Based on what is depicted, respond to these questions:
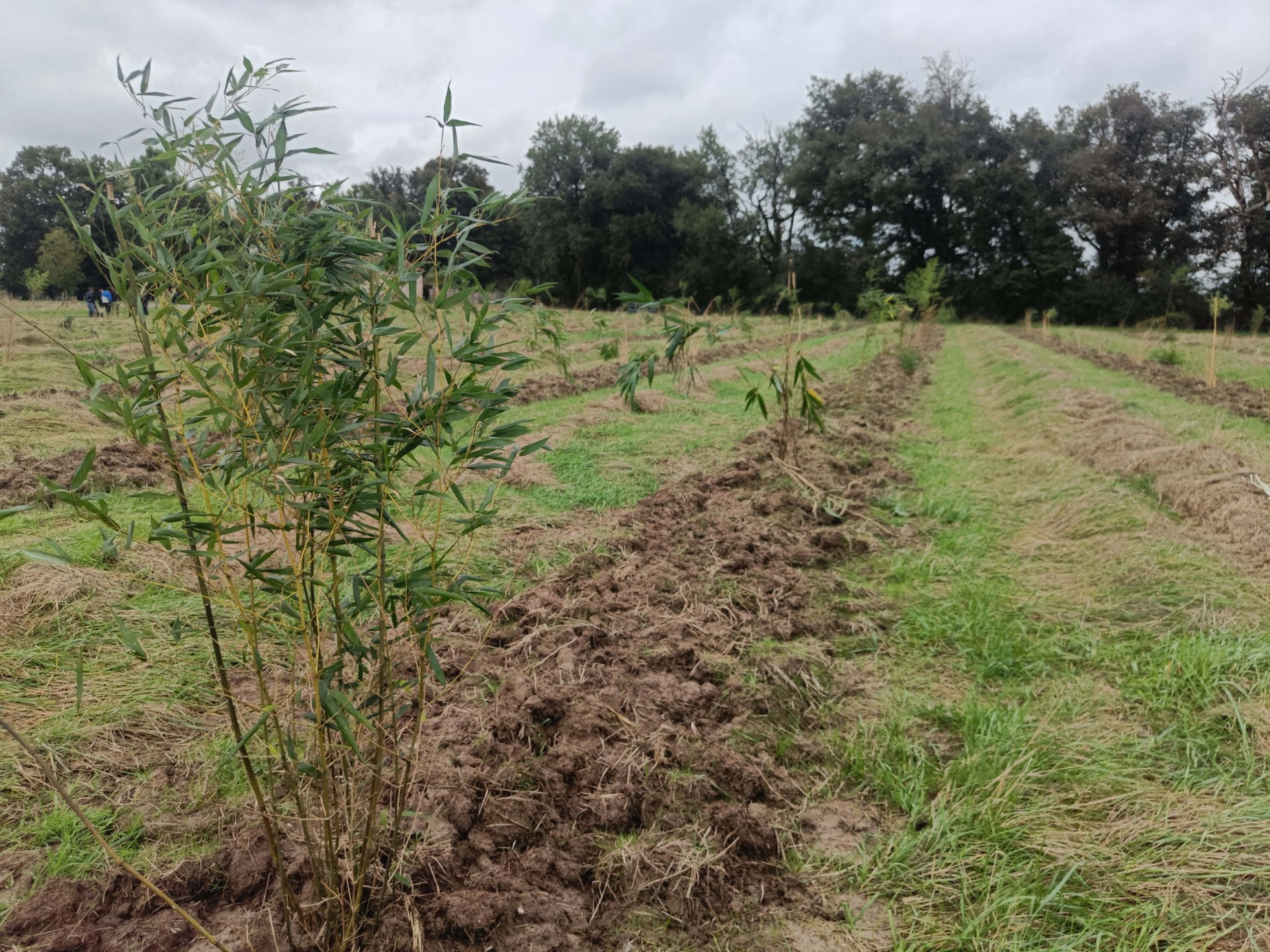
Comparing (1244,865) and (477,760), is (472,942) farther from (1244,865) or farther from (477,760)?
(1244,865)

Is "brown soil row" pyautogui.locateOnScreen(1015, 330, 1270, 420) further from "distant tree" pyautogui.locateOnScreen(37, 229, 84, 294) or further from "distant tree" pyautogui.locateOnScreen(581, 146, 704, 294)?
"distant tree" pyautogui.locateOnScreen(581, 146, 704, 294)

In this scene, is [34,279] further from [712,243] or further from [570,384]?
[712,243]

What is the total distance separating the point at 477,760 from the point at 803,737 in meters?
1.19

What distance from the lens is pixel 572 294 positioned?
3916 centimetres

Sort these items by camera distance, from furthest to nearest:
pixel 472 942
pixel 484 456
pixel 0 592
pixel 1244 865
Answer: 1. pixel 0 592
2. pixel 1244 865
3. pixel 472 942
4. pixel 484 456

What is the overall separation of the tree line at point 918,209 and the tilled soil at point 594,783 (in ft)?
97.5

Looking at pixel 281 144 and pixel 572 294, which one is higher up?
pixel 572 294

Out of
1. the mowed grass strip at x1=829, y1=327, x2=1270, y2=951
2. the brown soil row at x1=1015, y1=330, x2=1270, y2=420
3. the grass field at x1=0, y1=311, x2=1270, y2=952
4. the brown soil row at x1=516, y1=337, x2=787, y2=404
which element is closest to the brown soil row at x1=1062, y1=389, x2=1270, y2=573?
the grass field at x1=0, y1=311, x2=1270, y2=952

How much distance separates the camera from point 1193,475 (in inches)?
203

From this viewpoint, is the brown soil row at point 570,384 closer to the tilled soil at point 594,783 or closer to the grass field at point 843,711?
the grass field at point 843,711

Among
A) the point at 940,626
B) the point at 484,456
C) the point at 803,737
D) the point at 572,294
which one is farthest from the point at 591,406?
the point at 572,294

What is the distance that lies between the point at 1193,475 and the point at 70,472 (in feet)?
27.2

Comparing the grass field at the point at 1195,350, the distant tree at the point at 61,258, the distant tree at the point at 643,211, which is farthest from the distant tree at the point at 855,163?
the distant tree at the point at 61,258

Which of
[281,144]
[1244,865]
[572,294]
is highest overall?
[572,294]
